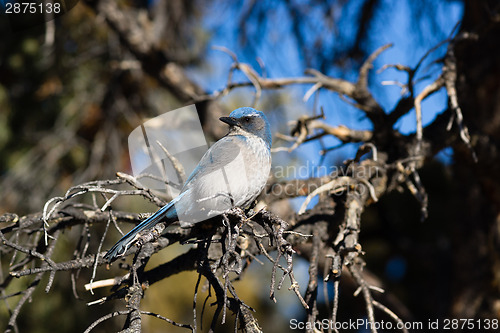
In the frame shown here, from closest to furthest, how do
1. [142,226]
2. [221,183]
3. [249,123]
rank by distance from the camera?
[142,226], [221,183], [249,123]

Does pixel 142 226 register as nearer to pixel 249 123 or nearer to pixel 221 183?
pixel 221 183

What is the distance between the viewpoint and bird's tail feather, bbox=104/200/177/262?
77.4 inches

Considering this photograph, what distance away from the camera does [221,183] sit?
2.41m

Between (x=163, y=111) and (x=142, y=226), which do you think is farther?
(x=163, y=111)

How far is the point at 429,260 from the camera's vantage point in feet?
14.2

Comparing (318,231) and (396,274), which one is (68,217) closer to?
(318,231)

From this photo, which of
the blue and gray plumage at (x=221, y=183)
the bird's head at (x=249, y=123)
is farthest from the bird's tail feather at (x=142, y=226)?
the bird's head at (x=249, y=123)

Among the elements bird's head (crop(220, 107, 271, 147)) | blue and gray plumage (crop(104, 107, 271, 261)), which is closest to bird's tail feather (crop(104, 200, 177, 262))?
blue and gray plumage (crop(104, 107, 271, 261))

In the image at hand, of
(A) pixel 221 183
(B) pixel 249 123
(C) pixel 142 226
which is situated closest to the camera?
(C) pixel 142 226

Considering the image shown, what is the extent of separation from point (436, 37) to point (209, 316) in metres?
4.27

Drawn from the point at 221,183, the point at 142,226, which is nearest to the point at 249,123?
the point at 221,183

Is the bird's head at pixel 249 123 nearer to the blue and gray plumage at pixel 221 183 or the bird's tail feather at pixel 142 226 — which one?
the blue and gray plumage at pixel 221 183

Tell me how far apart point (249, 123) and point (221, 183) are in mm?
665

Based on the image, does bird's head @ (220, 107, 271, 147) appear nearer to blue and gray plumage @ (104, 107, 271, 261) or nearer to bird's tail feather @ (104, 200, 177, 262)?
blue and gray plumage @ (104, 107, 271, 261)
